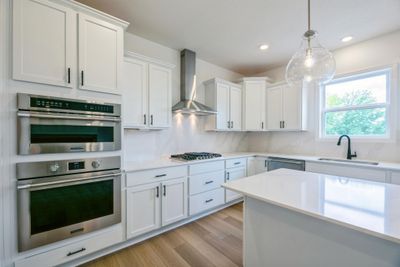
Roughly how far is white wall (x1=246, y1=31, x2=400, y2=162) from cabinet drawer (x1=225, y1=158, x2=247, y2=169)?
1.01 metres

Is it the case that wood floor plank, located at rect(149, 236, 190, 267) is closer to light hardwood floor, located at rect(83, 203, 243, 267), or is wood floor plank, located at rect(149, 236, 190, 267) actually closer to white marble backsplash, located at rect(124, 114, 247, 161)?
light hardwood floor, located at rect(83, 203, 243, 267)

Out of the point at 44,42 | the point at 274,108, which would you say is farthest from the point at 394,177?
the point at 44,42

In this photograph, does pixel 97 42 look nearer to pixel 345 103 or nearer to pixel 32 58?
pixel 32 58

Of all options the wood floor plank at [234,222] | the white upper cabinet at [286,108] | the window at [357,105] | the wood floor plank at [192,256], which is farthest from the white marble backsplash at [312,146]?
the wood floor plank at [192,256]

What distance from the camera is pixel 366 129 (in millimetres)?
2854

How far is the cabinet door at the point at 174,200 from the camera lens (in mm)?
2341

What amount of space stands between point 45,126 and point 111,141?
555 millimetres

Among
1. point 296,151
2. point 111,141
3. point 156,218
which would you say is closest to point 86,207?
point 111,141

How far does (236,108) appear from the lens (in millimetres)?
3736

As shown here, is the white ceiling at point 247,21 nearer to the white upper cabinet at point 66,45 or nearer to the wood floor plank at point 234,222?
the white upper cabinet at point 66,45

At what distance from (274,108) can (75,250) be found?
12.4ft

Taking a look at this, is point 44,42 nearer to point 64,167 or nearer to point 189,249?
point 64,167

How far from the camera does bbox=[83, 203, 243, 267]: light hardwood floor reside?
72.6 inches

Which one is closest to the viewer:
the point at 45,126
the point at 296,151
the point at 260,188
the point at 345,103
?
the point at 260,188
